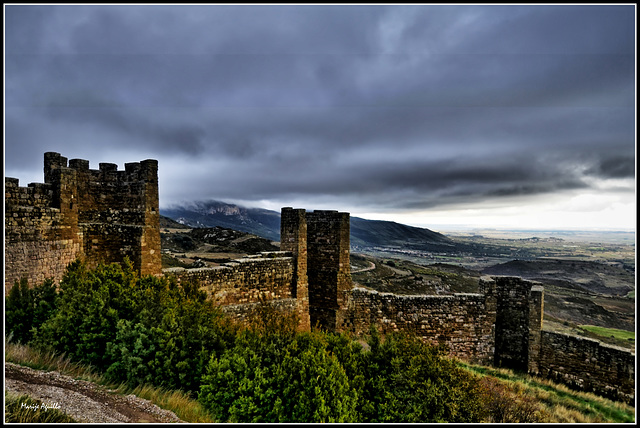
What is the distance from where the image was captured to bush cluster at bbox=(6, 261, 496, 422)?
5.82 m

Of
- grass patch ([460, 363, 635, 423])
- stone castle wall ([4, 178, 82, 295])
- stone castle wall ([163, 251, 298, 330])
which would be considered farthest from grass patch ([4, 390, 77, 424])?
grass patch ([460, 363, 635, 423])

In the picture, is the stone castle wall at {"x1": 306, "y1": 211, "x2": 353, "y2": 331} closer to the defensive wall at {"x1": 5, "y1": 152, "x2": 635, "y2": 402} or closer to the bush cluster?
the defensive wall at {"x1": 5, "y1": 152, "x2": 635, "y2": 402}

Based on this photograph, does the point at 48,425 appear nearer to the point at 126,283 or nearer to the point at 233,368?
the point at 233,368

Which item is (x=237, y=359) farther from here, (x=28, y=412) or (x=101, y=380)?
(x=28, y=412)

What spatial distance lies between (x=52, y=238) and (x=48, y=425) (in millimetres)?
6262

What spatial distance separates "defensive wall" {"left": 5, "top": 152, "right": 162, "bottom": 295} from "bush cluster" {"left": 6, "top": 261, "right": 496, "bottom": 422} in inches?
45.5

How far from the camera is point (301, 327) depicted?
43.6 feet

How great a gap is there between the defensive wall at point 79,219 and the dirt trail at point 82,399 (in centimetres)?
333

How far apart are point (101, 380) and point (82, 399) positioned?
3.18 feet

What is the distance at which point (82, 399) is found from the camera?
5379 mm

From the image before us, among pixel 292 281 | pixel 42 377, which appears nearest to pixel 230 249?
pixel 292 281

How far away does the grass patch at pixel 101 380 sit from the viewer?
5.68 meters

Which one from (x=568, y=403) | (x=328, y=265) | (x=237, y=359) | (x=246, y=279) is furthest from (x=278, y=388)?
(x=568, y=403)

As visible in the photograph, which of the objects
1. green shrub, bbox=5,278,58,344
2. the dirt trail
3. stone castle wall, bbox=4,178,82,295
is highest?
stone castle wall, bbox=4,178,82,295
